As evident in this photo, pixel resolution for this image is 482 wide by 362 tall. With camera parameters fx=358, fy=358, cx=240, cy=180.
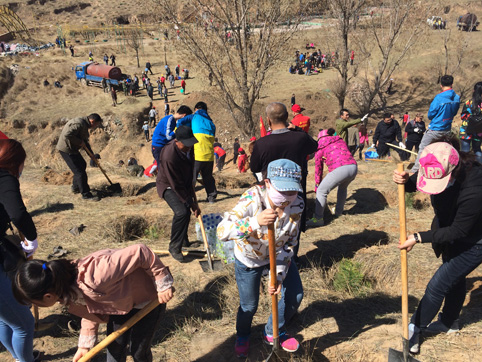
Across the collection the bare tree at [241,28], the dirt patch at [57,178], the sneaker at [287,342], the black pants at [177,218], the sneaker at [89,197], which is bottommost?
the dirt patch at [57,178]

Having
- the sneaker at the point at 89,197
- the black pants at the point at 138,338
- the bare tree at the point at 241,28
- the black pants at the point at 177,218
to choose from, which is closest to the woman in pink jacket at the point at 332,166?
the black pants at the point at 177,218

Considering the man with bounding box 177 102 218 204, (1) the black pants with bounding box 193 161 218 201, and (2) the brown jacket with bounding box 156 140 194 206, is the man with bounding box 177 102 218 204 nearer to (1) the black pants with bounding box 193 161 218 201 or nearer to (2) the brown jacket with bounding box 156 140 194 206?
(1) the black pants with bounding box 193 161 218 201

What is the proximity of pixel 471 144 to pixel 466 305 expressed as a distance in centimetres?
402

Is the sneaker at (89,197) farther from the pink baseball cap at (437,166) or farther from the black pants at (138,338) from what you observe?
the pink baseball cap at (437,166)

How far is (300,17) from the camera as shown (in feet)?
43.2

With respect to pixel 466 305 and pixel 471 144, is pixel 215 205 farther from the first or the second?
pixel 471 144

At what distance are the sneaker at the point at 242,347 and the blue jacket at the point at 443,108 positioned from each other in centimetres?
480

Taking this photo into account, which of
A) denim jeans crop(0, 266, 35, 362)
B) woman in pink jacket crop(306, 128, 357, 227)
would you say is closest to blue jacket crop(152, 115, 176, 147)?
woman in pink jacket crop(306, 128, 357, 227)

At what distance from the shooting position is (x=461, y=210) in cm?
244

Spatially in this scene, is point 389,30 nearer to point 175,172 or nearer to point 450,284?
point 175,172

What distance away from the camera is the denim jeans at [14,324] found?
2543mm

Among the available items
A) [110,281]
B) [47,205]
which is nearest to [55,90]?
[47,205]

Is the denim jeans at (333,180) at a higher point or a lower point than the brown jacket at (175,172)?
lower

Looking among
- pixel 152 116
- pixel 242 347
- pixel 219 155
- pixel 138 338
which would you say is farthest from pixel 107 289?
pixel 152 116
